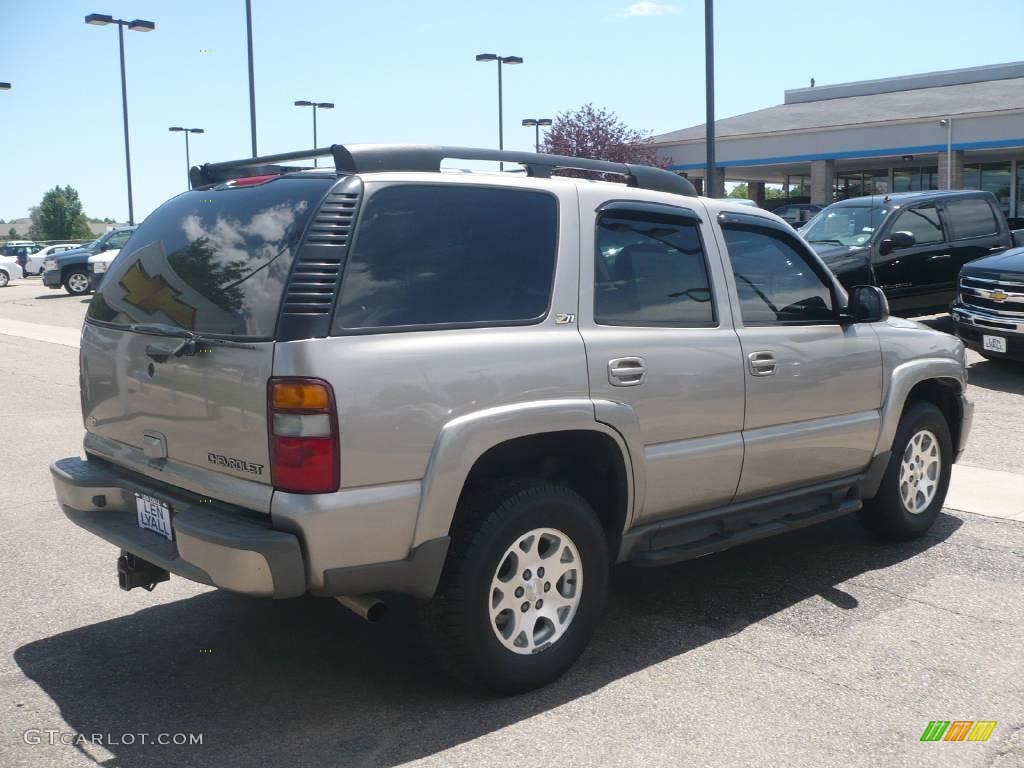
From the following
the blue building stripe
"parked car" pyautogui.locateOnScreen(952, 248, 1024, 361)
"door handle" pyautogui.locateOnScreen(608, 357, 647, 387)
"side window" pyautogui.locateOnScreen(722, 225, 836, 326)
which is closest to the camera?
"door handle" pyautogui.locateOnScreen(608, 357, 647, 387)

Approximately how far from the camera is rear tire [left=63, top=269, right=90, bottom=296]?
2727 cm

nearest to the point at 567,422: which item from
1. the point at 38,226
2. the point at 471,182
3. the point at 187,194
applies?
the point at 471,182

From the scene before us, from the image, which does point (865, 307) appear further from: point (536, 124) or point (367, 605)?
point (536, 124)

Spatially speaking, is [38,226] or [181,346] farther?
[38,226]

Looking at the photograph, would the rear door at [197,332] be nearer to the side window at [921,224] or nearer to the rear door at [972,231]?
the side window at [921,224]

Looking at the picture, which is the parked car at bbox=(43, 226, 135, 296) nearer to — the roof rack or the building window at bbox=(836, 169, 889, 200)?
the roof rack

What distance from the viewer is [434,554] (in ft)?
12.1

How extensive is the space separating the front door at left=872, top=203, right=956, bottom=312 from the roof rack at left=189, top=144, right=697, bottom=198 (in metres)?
9.30

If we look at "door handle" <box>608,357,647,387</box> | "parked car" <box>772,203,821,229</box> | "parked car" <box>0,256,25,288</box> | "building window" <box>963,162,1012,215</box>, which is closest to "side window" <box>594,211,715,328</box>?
"door handle" <box>608,357,647,387</box>

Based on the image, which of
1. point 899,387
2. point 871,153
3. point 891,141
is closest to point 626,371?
point 899,387

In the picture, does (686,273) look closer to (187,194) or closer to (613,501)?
(613,501)

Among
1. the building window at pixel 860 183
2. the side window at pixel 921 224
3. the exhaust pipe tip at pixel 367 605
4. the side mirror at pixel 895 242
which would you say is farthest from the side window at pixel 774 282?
the building window at pixel 860 183

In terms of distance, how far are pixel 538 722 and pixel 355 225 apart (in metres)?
1.84

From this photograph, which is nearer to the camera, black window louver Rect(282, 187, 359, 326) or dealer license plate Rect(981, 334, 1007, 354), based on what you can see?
black window louver Rect(282, 187, 359, 326)
